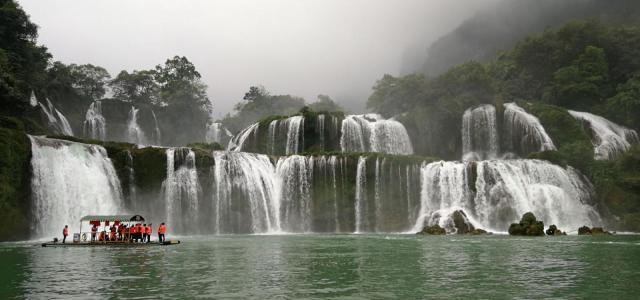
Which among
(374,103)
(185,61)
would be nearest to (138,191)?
(185,61)

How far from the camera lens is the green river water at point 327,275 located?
39.9 ft

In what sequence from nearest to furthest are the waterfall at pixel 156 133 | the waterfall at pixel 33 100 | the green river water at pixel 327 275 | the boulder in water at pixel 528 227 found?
the green river water at pixel 327 275
the boulder in water at pixel 528 227
the waterfall at pixel 33 100
the waterfall at pixel 156 133

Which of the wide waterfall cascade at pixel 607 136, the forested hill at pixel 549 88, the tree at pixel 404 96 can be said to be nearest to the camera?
the wide waterfall cascade at pixel 607 136

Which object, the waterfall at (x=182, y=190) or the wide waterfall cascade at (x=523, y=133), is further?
the wide waterfall cascade at (x=523, y=133)

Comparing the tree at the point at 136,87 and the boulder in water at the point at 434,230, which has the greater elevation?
the tree at the point at 136,87

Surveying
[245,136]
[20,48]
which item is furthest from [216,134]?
[20,48]

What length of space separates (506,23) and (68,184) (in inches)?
4815

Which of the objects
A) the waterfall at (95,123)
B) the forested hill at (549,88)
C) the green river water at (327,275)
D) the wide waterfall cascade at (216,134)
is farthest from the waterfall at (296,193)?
the wide waterfall cascade at (216,134)

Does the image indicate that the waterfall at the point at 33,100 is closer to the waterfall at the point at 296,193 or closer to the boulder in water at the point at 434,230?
the waterfall at the point at 296,193

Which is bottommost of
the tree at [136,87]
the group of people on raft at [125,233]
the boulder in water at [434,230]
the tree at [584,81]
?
the boulder in water at [434,230]

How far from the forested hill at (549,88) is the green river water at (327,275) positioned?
119 ft

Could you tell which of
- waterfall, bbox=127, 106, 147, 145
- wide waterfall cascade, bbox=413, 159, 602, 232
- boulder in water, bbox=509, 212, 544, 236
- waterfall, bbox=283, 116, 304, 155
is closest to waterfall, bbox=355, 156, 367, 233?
wide waterfall cascade, bbox=413, 159, 602, 232

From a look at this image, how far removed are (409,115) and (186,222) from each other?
3455 cm

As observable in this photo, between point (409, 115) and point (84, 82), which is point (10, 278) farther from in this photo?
point (84, 82)
